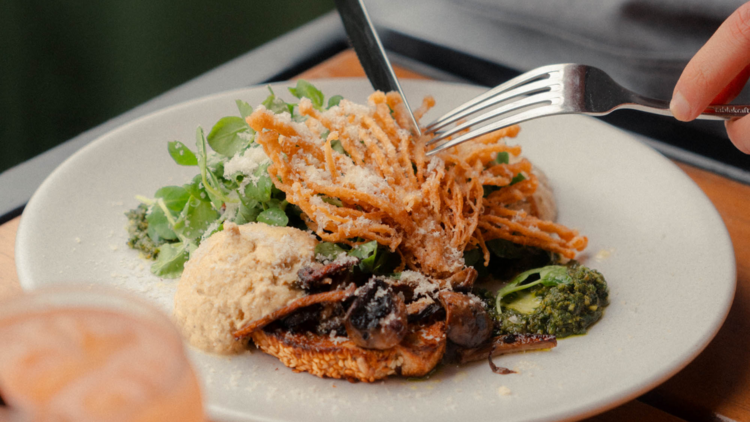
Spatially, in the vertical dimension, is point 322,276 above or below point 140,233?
above

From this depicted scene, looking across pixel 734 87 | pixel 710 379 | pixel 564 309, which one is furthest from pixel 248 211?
pixel 734 87

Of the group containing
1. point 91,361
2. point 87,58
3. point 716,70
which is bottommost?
point 87,58

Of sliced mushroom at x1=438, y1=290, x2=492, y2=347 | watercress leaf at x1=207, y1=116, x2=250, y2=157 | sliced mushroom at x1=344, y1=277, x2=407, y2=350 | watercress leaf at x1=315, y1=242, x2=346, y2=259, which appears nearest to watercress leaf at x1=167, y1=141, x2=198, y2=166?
watercress leaf at x1=207, y1=116, x2=250, y2=157

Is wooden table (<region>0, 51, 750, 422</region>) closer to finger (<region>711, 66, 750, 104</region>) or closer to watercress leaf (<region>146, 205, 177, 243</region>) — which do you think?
watercress leaf (<region>146, 205, 177, 243</region>)

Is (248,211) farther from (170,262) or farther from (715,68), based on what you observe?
(715,68)

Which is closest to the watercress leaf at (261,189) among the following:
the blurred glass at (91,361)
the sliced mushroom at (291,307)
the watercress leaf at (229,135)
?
the watercress leaf at (229,135)

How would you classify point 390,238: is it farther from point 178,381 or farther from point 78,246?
point 178,381
